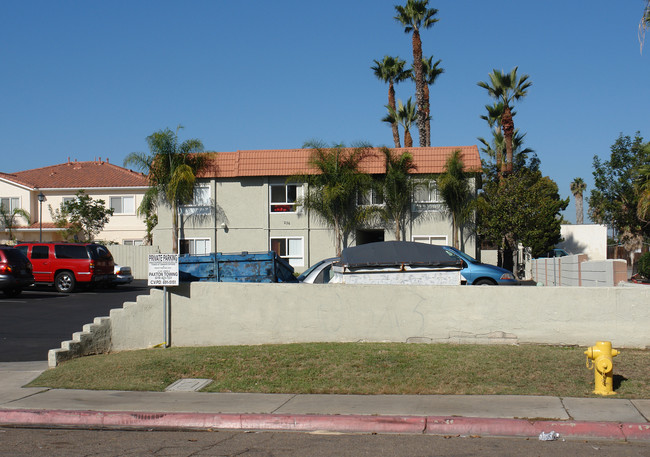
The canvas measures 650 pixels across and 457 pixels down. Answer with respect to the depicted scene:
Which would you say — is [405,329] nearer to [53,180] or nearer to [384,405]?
[384,405]

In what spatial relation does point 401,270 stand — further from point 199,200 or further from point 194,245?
point 194,245

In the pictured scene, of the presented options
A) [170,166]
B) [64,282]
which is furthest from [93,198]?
[64,282]

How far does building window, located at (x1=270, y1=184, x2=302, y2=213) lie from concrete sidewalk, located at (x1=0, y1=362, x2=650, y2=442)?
24.3 m

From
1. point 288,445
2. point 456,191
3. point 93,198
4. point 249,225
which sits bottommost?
point 288,445

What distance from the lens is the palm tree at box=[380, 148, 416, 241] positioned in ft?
107

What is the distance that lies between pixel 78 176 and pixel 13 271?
97.3 feet

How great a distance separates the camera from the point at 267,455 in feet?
23.7

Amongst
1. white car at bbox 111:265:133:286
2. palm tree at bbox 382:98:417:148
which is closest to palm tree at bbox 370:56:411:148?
palm tree at bbox 382:98:417:148

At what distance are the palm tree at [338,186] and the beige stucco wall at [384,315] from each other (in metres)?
19.6

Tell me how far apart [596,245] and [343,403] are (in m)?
47.6

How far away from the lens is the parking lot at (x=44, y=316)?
1489cm

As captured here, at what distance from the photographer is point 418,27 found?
41.1 metres

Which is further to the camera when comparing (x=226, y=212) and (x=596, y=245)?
(x=596, y=245)

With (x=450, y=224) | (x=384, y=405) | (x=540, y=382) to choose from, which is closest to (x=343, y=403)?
(x=384, y=405)
